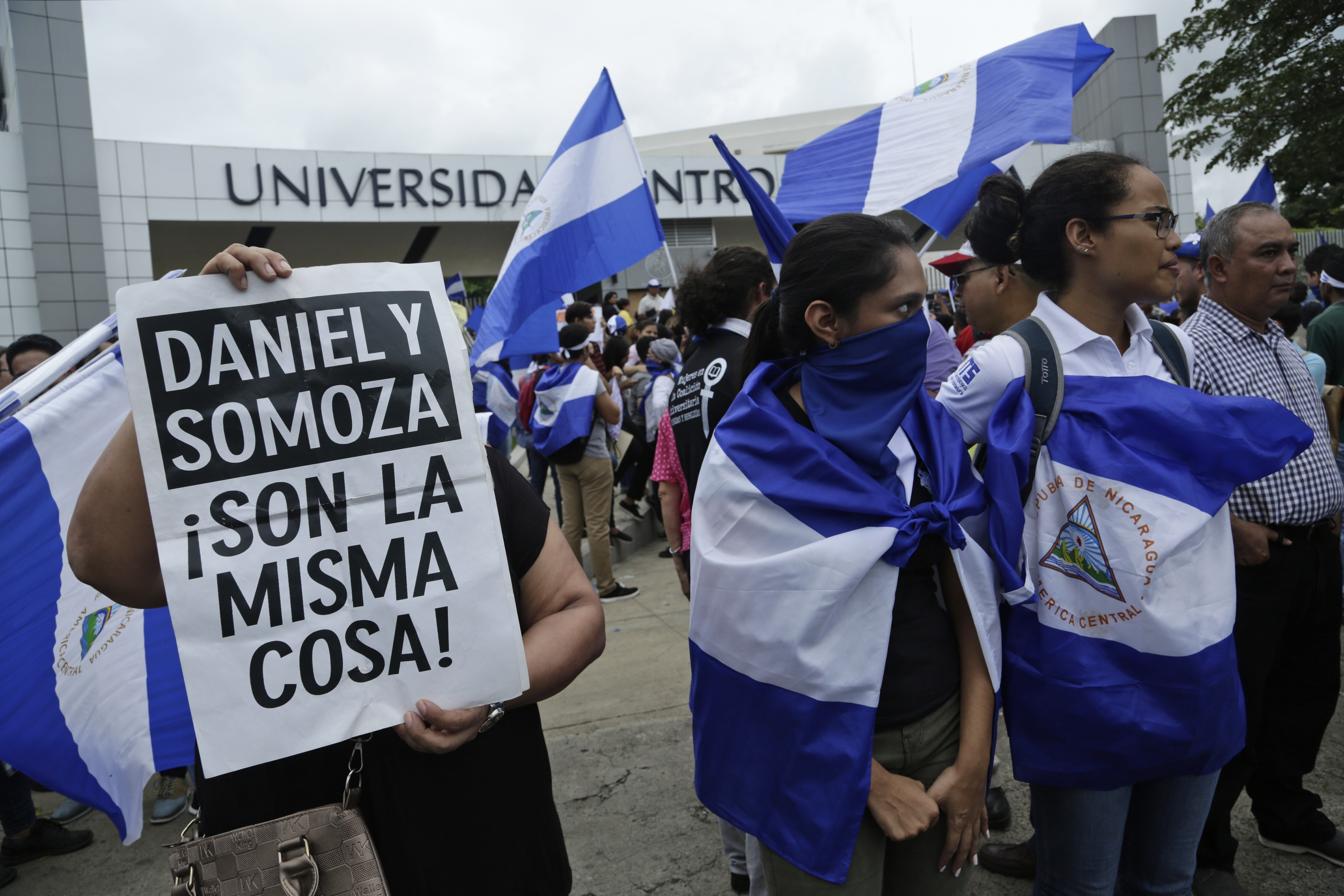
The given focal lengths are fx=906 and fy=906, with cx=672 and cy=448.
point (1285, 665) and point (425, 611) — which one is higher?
point (425, 611)

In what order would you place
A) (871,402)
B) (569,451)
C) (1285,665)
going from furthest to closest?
(569,451) → (1285,665) → (871,402)

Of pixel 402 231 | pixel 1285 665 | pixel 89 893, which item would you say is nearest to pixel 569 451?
pixel 89 893

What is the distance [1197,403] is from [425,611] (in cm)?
158

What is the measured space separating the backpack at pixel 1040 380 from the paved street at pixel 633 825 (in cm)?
171

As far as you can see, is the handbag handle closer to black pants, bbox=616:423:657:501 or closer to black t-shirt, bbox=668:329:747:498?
black t-shirt, bbox=668:329:747:498

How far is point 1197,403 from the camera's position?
6.13ft

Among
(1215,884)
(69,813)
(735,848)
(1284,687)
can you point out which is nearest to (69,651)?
(69,813)

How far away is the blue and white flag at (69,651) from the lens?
2.40 m

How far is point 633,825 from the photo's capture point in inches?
135

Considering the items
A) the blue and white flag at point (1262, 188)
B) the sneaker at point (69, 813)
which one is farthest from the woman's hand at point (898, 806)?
the blue and white flag at point (1262, 188)

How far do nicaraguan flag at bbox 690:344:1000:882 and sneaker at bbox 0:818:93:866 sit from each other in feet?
10.4

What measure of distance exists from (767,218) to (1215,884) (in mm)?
2525

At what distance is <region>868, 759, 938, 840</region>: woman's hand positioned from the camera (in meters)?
1.68

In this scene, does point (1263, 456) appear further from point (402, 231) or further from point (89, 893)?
point (402, 231)
